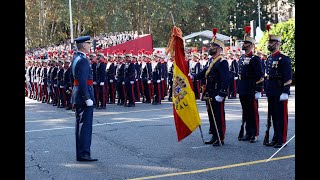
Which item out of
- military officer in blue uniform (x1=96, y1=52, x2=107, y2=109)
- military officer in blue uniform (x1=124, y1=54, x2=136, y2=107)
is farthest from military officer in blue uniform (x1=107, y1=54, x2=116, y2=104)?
military officer in blue uniform (x1=96, y1=52, x2=107, y2=109)

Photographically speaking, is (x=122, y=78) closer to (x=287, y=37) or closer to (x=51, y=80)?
(x=51, y=80)

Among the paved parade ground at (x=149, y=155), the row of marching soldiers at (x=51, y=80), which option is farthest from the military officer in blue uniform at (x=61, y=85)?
the paved parade ground at (x=149, y=155)

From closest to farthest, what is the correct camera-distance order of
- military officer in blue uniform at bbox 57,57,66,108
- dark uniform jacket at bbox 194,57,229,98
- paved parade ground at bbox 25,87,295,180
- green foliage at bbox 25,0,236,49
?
paved parade ground at bbox 25,87,295,180, dark uniform jacket at bbox 194,57,229,98, military officer in blue uniform at bbox 57,57,66,108, green foliage at bbox 25,0,236,49

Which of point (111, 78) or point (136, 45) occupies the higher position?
point (136, 45)

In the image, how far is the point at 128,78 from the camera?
18.0m

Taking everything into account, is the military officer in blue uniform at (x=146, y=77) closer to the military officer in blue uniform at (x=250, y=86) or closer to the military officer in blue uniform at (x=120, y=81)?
the military officer in blue uniform at (x=120, y=81)

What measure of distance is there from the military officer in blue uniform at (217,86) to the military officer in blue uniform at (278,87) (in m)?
0.79

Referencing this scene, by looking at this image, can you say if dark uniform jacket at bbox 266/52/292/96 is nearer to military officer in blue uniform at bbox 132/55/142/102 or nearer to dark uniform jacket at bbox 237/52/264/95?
dark uniform jacket at bbox 237/52/264/95

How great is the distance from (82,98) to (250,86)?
316 cm

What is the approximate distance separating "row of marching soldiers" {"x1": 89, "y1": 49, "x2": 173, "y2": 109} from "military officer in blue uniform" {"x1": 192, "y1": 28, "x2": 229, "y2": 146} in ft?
27.6

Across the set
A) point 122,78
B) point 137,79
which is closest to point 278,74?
point 122,78

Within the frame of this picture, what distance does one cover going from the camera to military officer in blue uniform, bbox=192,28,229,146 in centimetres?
934

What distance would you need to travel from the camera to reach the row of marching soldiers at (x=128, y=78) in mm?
17625
